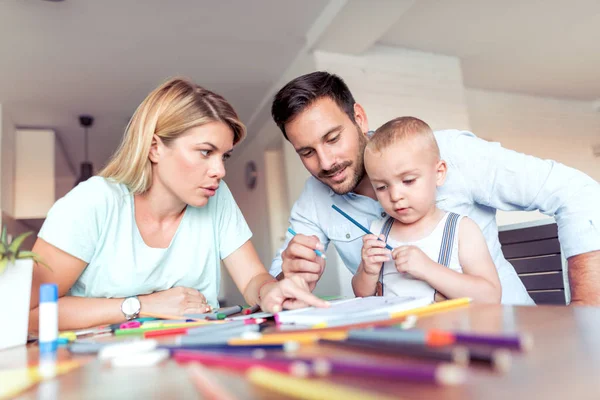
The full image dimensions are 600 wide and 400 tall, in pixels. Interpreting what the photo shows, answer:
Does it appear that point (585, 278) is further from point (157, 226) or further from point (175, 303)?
point (157, 226)

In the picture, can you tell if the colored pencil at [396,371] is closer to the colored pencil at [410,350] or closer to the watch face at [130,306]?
the colored pencil at [410,350]

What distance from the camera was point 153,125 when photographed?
1460mm

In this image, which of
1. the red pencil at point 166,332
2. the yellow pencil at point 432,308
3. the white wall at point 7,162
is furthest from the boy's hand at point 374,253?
the white wall at point 7,162

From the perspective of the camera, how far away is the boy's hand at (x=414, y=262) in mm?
1082

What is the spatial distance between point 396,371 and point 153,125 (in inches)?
51.3

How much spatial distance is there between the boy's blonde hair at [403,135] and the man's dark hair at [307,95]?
0.38 meters

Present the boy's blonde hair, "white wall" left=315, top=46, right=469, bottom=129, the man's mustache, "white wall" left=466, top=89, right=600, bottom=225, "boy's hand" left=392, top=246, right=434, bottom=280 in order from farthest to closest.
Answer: "white wall" left=466, top=89, right=600, bottom=225, "white wall" left=315, top=46, right=469, bottom=129, the man's mustache, the boy's blonde hair, "boy's hand" left=392, top=246, right=434, bottom=280

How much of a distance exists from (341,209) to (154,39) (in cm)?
251

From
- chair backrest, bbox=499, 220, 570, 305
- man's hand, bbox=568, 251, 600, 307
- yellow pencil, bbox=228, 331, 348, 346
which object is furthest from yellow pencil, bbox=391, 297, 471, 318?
chair backrest, bbox=499, 220, 570, 305

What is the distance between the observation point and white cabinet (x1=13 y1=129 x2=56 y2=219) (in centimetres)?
496

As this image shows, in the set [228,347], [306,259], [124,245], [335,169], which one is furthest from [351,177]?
[228,347]

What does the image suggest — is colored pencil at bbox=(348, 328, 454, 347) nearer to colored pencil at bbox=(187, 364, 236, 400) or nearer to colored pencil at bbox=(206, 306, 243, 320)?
colored pencil at bbox=(187, 364, 236, 400)

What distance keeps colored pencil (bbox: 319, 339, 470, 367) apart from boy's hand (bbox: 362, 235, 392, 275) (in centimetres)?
64

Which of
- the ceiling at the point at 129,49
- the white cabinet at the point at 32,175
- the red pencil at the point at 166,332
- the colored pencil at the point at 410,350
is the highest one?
the ceiling at the point at 129,49
